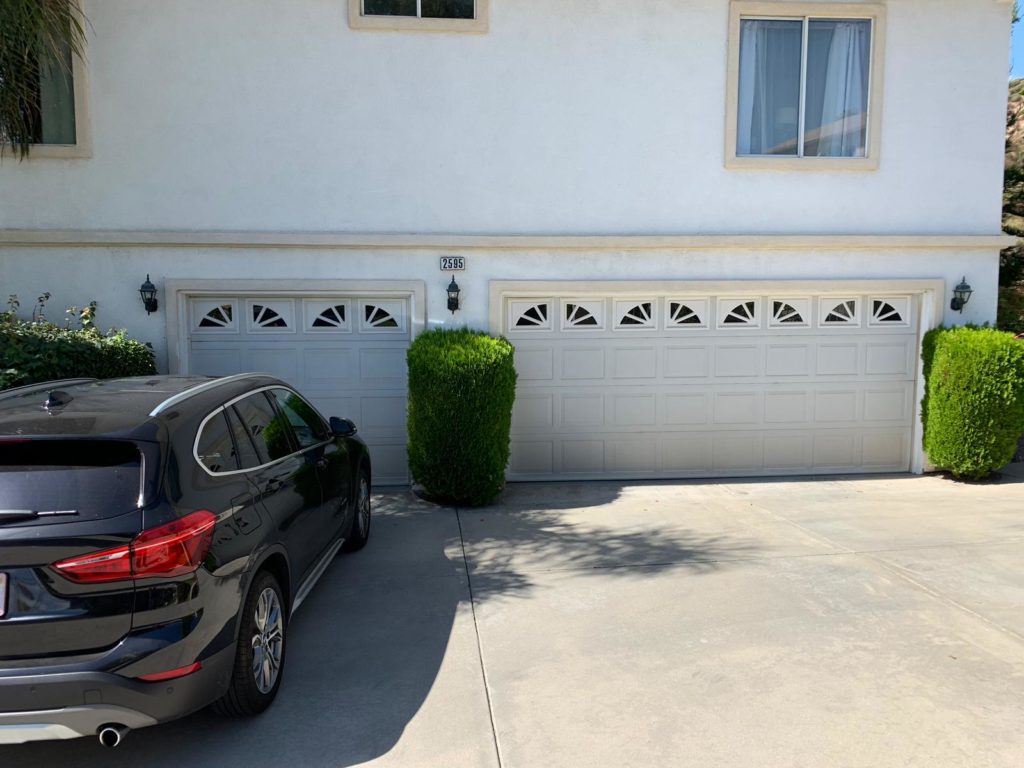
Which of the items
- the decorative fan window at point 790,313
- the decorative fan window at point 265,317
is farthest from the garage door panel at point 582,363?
the decorative fan window at point 265,317

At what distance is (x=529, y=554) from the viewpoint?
19.5ft

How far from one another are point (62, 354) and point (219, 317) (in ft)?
5.93

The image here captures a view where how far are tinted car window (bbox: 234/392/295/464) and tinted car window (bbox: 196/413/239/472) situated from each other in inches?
10.5

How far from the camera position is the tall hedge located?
19.9 feet

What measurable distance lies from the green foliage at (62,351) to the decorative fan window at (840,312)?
24.6ft

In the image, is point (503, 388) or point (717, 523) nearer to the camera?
point (717, 523)

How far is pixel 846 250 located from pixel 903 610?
4.93 metres

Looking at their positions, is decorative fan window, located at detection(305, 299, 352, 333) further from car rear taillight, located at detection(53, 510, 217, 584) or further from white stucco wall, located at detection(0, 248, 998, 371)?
car rear taillight, located at detection(53, 510, 217, 584)

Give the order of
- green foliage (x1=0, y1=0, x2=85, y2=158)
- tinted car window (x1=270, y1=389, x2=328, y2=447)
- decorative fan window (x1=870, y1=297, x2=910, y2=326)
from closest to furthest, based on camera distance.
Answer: tinted car window (x1=270, y1=389, x2=328, y2=447)
green foliage (x1=0, y1=0, x2=85, y2=158)
decorative fan window (x1=870, y1=297, x2=910, y2=326)

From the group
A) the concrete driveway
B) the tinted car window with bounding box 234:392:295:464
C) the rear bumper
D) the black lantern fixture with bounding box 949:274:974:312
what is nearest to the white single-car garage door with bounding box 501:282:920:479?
the black lantern fixture with bounding box 949:274:974:312

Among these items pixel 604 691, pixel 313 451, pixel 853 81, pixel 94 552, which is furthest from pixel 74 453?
pixel 853 81

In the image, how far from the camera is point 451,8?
7.96m

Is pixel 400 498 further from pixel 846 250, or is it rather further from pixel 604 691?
pixel 846 250

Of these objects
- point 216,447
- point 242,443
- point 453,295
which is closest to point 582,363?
point 453,295
